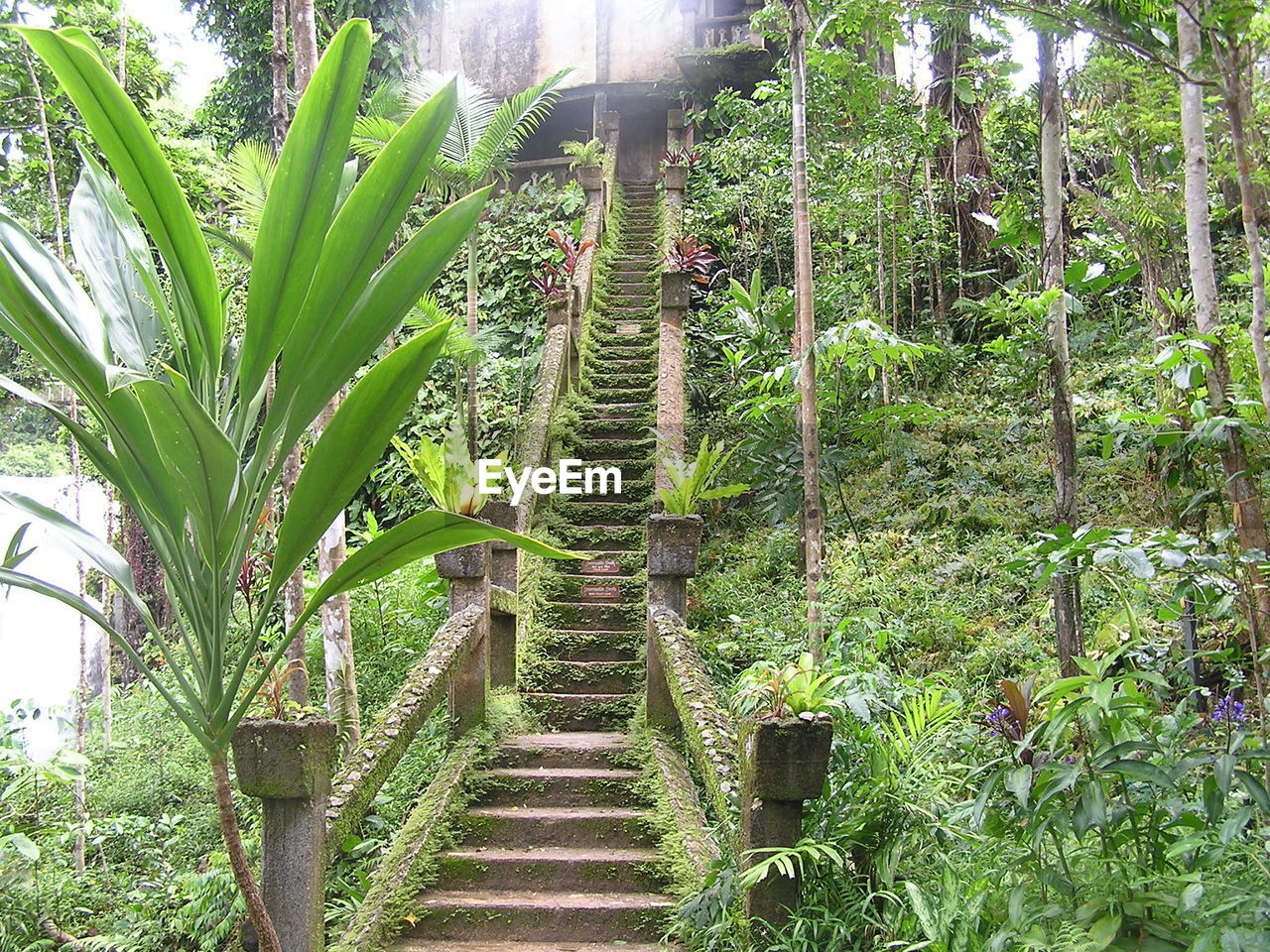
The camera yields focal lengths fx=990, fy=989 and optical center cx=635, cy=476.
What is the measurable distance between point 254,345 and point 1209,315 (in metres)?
3.06

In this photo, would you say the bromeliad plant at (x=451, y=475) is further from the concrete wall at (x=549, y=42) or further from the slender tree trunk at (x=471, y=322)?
the concrete wall at (x=549, y=42)

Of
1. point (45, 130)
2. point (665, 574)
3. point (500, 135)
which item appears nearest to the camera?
point (665, 574)

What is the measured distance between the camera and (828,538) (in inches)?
283

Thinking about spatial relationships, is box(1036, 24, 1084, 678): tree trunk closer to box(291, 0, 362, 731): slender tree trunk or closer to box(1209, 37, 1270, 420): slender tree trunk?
box(1209, 37, 1270, 420): slender tree trunk

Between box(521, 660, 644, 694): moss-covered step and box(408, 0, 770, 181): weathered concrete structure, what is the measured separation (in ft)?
32.0

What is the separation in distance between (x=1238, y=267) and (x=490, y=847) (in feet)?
26.9

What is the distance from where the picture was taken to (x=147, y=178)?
1837mm

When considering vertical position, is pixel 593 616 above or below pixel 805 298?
below

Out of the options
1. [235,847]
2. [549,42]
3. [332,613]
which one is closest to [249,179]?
[332,613]

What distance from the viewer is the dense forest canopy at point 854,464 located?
7.89ft

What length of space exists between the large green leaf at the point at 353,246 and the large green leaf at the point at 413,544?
0.29 meters

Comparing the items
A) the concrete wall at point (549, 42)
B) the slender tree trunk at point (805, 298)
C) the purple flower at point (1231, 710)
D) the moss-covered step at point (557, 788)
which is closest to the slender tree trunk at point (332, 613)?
the moss-covered step at point (557, 788)

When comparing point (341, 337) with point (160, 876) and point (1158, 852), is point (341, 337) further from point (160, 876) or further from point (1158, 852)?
point (160, 876)

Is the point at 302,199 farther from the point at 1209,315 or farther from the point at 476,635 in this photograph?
the point at 476,635
